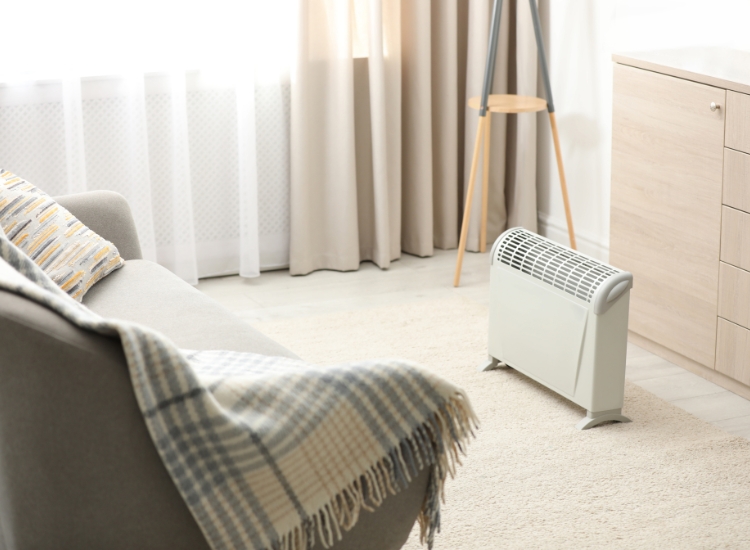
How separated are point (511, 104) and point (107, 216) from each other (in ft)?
5.66

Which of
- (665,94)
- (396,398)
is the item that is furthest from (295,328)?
(396,398)

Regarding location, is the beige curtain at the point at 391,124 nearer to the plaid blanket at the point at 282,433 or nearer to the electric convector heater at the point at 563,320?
the electric convector heater at the point at 563,320

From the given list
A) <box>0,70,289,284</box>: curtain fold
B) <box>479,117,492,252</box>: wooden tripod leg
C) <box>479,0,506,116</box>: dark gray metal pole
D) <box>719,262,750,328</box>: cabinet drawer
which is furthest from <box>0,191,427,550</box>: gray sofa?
<box>479,117,492,252</box>: wooden tripod leg

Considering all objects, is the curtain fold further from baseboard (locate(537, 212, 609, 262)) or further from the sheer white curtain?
baseboard (locate(537, 212, 609, 262))

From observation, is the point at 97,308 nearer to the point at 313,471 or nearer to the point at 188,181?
the point at 313,471

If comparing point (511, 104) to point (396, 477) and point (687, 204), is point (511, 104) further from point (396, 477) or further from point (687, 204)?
point (396, 477)

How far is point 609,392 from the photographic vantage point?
2.35m

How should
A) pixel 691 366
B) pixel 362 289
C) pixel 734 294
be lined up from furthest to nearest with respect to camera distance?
pixel 362 289
pixel 691 366
pixel 734 294

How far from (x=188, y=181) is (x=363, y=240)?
2.59ft

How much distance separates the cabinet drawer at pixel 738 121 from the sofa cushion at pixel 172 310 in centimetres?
131

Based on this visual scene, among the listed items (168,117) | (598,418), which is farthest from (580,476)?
(168,117)

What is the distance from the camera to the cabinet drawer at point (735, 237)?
7.92 feet

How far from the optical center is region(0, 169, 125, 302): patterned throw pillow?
2172 mm

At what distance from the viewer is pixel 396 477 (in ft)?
4.46
